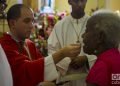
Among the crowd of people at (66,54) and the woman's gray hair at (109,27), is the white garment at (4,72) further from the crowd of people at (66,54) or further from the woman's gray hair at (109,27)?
the woman's gray hair at (109,27)

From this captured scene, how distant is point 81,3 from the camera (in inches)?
88.5

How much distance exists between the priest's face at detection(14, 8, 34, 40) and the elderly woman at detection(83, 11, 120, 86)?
413 millimetres

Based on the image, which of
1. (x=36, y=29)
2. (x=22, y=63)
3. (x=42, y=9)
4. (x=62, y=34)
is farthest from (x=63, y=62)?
(x=42, y=9)

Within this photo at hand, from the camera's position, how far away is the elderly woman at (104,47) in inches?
51.5

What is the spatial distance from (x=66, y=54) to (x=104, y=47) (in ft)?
0.85

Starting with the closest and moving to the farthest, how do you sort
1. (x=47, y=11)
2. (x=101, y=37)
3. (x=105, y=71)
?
(x=105, y=71), (x=101, y=37), (x=47, y=11)

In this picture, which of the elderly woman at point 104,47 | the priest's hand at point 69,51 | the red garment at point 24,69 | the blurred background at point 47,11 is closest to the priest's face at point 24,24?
the red garment at point 24,69

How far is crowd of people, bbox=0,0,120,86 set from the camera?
1336mm

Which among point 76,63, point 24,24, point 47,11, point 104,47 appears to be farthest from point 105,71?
point 47,11

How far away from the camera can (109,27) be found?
4.56 ft

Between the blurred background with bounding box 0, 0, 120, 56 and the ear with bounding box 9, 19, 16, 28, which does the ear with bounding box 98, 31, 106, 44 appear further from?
the blurred background with bounding box 0, 0, 120, 56

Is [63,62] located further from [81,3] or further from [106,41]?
[81,3]

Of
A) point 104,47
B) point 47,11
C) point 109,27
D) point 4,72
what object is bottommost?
point 47,11

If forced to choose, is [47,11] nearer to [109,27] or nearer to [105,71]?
[109,27]
